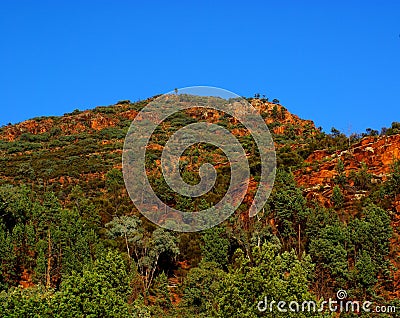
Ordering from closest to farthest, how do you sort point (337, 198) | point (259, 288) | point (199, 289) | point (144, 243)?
point (259, 288) < point (199, 289) < point (144, 243) < point (337, 198)

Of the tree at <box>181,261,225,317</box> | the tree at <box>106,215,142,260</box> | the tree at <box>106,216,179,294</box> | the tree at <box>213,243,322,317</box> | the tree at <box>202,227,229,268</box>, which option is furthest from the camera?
the tree at <box>106,215,142,260</box>

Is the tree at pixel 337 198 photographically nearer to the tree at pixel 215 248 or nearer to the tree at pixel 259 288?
the tree at pixel 215 248

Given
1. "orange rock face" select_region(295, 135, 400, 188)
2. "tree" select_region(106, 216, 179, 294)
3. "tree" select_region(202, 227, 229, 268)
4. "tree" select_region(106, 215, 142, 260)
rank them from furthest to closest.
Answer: "orange rock face" select_region(295, 135, 400, 188) < "tree" select_region(106, 215, 142, 260) < "tree" select_region(106, 216, 179, 294) < "tree" select_region(202, 227, 229, 268)

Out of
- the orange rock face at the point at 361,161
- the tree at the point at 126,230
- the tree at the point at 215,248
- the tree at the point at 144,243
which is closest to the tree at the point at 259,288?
the tree at the point at 215,248

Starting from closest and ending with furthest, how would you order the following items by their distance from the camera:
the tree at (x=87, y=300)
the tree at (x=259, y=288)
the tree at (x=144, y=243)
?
the tree at (x=259, y=288), the tree at (x=87, y=300), the tree at (x=144, y=243)

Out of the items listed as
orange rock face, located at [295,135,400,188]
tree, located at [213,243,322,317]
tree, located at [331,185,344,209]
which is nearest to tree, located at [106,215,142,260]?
tree, located at [331,185,344,209]

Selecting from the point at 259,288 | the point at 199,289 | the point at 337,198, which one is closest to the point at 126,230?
the point at 199,289

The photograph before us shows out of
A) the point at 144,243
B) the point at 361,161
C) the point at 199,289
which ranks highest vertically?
the point at 361,161

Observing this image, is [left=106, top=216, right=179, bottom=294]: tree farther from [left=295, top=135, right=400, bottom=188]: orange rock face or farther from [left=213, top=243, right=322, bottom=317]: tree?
[left=213, top=243, right=322, bottom=317]: tree

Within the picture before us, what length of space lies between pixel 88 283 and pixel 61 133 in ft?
216

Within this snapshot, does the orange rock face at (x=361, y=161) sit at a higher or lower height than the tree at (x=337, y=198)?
higher

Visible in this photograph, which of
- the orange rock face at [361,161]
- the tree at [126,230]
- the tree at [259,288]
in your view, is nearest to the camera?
the tree at [259,288]

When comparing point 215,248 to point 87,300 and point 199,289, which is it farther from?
point 87,300

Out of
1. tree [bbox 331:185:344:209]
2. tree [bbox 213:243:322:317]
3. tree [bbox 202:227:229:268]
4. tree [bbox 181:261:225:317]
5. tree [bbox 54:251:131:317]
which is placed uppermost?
tree [bbox 331:185:344:209]
